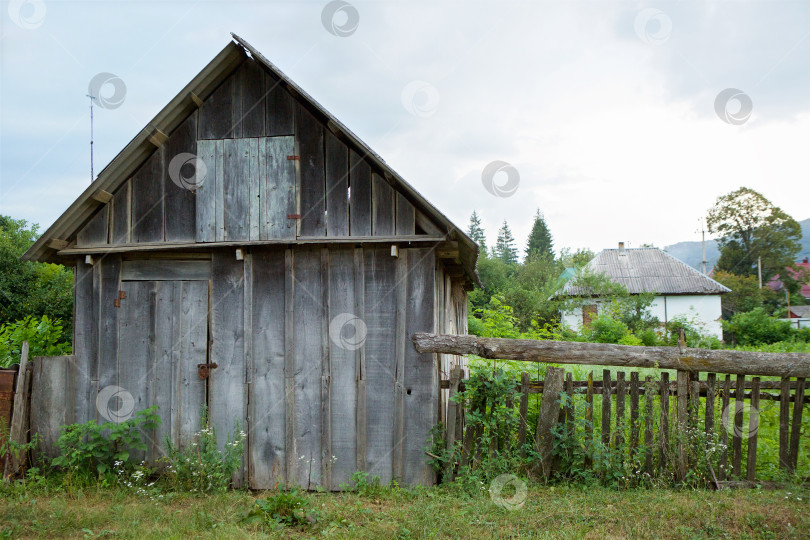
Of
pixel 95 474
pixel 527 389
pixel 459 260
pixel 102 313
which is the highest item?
pixel 459 260

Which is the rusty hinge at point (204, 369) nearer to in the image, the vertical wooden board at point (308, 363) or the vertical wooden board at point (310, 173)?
the vertical wooden board at point (308, 363)

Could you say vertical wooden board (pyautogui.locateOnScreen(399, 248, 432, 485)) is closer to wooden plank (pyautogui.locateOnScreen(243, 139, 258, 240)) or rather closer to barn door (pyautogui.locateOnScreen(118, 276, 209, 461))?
wooden plank (pyautogui.locateOnScreen(243, 139, 258, 240))

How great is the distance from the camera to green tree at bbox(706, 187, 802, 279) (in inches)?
1641

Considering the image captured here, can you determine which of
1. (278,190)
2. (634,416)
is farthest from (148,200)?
(634,416)

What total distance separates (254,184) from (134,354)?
9.13ft

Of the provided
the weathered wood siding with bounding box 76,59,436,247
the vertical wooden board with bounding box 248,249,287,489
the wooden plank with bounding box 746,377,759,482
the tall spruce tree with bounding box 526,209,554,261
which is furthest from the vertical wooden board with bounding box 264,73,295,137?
the tall spruce tree with bounding box 526,209,554,261

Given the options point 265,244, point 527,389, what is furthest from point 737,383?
point 265,244

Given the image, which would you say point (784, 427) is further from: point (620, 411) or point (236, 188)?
point (236, 188)

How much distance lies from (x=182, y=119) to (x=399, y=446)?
5.15m

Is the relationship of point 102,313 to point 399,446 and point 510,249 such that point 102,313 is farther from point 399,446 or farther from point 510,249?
point 510,249

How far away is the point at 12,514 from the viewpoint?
549cm

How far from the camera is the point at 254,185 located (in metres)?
6.90

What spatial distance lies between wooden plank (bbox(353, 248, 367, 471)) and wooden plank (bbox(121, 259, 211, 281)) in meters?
2.04

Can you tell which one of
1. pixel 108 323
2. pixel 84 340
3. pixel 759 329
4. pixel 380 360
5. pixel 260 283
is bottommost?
pixel 759 329
